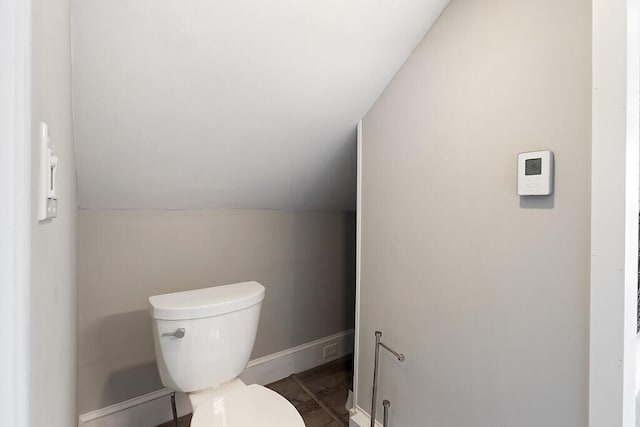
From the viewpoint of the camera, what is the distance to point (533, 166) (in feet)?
3.09

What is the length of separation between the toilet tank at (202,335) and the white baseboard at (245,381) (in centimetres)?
49

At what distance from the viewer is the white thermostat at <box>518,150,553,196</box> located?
91 centimetres

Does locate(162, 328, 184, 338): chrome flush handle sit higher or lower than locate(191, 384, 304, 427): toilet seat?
higher

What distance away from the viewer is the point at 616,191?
0.79 meters

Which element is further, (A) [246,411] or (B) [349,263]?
(B) [349,263]

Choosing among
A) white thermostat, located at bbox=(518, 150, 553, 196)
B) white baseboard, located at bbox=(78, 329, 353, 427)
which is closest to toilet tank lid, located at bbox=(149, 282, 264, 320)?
white baseboard, located at bbox=(78, 329, 353, 427)

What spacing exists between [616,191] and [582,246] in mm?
160

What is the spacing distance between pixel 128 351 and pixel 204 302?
0.65m

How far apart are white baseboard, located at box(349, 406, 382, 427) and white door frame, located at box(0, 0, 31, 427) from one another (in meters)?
1.58

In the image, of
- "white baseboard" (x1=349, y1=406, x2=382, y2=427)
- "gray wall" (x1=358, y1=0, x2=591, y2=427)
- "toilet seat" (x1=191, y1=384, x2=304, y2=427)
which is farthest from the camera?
"white baseboard" (x1=349, y1=406, x2=382, y2=427)

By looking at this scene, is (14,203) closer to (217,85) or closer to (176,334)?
(217,85)

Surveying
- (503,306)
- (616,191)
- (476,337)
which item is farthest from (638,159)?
(476,337)

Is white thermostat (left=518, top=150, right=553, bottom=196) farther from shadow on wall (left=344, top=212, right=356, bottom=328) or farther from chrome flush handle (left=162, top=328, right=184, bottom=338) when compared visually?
shadow on wall (left=344, top=212, right=356, bottom=328)

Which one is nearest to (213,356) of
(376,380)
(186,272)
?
(186,272)
